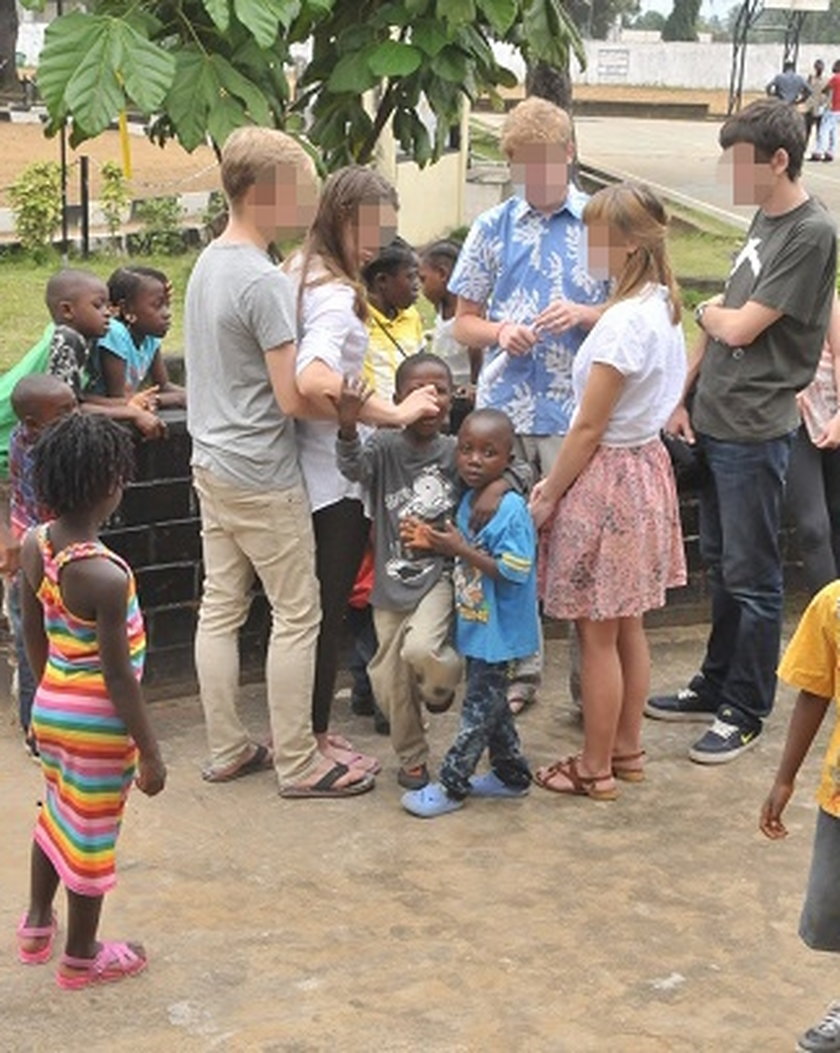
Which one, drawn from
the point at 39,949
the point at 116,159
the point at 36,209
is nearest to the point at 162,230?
the point at 36,209

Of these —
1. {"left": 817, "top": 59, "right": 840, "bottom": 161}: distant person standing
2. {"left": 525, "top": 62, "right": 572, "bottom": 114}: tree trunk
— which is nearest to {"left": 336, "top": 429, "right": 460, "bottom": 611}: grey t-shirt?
{"left": 525, "top": 62, "right": 572, "bottom": 114}: tree trunk

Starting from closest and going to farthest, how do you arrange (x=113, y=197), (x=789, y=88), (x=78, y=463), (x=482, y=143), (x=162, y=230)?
1. (x=78, y=463)
2. (x=113, y=197)
3. (x=162, y=230)
4. (x=789, y=88)
5. (x=482, y=143)

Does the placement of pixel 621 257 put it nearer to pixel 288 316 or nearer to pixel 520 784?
pixel 288 316

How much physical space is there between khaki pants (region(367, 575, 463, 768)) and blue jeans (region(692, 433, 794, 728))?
94 cm

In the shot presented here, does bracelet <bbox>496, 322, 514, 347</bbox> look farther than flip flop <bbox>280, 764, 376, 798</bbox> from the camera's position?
Yes

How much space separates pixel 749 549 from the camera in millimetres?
4930

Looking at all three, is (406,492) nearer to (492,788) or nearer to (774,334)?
(492,788)

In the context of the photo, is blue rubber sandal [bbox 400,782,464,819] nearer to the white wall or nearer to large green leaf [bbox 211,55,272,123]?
large green leaf [bbox 211,55,272,123]

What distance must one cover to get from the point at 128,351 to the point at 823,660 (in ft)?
8.17

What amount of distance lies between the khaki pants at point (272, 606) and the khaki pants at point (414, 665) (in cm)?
20

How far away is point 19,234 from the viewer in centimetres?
1588

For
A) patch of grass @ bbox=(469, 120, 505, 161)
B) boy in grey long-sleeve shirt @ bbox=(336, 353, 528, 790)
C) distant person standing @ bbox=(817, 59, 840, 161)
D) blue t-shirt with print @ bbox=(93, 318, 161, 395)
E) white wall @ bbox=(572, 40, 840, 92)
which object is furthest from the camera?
white wall @ bbox=(572, 40, 840, 92)

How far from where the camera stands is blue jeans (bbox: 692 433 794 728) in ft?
16.0

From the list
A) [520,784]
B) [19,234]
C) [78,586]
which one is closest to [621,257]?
[520,784]
